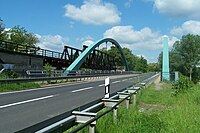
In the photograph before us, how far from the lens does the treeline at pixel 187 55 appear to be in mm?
101125

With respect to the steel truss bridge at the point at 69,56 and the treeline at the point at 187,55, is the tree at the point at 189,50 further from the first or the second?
the steel truss bridge at the point at 69,56

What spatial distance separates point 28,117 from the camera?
816 cm

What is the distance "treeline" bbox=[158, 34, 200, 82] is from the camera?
332 ft

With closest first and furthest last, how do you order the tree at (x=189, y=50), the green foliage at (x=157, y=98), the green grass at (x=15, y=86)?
the green foliage at (x=157, y=98), the green grass at (x=15, y=86), the tree at (x=189, y=50)

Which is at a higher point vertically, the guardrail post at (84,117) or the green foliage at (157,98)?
the guardrail post at (84,117)

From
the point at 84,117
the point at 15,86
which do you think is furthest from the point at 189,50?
the point at 84,117

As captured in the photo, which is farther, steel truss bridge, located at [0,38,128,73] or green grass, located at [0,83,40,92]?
steel truss bridge, located at [0,38,128,73]

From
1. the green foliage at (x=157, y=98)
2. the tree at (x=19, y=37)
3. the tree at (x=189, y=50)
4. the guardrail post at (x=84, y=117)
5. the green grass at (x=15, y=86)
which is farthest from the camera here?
the tree at (x=189, y=50)

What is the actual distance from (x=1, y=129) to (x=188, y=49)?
10273 centimetres

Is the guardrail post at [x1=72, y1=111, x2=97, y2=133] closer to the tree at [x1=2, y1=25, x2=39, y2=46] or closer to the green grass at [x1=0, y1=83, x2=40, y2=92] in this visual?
the green grass at [x1=0, y1=83, x2=40, y2=92]

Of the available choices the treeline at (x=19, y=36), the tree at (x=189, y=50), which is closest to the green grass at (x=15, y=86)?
the treeline at (x=19, y=36)

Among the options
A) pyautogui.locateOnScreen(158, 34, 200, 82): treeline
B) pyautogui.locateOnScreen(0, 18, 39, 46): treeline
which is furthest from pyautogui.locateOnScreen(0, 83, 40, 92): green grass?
pyautogui.locateOnScreen(158, 34, 200, 82): treeline

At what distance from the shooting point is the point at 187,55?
102 m

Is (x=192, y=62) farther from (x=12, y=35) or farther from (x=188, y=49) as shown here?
(x=12, y=35)
